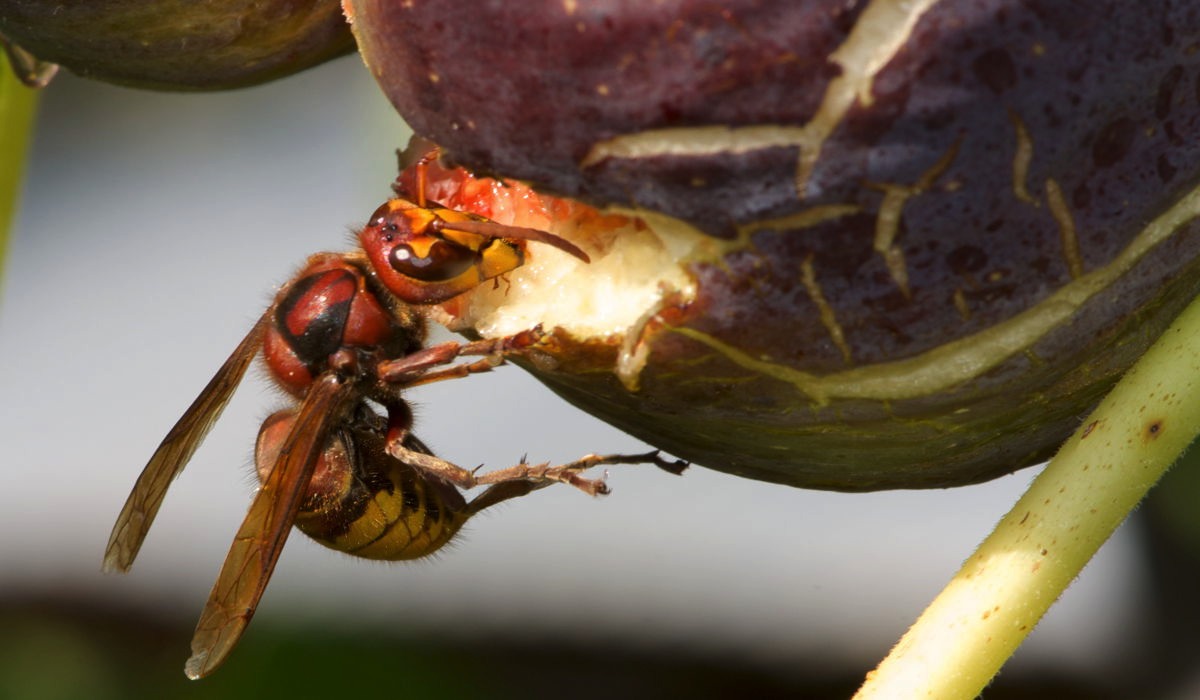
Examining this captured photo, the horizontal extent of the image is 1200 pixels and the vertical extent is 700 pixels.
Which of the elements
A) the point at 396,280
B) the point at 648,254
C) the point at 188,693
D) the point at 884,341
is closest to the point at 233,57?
the point at 396,280

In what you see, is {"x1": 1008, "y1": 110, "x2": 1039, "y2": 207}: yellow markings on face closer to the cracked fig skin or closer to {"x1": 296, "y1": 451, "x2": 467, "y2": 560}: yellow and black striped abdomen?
the cracked fig skin

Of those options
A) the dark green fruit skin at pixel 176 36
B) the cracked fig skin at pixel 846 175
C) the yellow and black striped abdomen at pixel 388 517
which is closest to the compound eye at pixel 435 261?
the cracked fig skin at pixel 846 175

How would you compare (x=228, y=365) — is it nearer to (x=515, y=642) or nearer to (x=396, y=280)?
(x=396, y=280)

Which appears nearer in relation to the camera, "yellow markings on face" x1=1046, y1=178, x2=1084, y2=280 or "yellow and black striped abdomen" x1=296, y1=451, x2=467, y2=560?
"yellow markings on face" x1=1046, y1=178, x2=1084, y2=280

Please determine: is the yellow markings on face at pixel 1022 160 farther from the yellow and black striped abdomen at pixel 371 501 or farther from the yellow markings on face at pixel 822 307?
the yellow and black striped abdomen at pixel 371 501

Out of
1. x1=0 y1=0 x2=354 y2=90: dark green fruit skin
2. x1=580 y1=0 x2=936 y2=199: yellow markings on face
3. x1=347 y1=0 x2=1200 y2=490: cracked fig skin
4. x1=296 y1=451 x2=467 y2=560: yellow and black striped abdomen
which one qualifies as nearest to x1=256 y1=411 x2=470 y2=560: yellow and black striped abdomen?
x1=296 y1=451 x2=467 y2=560: yellow and black striped abdomen

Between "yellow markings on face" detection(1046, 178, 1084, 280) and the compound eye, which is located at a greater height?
"yellow markings on face" detection(1046, 178, 1084, 280)
